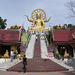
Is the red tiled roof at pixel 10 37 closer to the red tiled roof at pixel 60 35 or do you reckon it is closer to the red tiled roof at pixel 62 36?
the red tiled roof at pixel 62 36

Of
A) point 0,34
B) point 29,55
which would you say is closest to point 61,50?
point 29,55

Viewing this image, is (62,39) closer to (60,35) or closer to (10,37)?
(60,35)

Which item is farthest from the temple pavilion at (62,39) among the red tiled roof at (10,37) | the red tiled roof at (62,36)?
the red tiled roof at (10,37)

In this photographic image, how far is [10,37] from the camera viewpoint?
18.2 m

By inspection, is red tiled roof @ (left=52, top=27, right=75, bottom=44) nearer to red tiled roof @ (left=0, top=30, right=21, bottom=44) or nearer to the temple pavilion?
the temple pavilion

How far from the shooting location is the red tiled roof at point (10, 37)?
→ 1681 centimetres

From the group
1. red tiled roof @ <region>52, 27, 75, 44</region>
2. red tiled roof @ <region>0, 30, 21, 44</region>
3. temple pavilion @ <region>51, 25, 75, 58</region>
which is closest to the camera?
red tiled roof @ <region>0, 30, 21, 44</region>

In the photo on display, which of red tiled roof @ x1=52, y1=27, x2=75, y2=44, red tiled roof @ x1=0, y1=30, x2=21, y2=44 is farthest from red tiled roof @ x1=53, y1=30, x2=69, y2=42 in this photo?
red tiled roof @ x1=0, y1=30, x2=21, y2=44

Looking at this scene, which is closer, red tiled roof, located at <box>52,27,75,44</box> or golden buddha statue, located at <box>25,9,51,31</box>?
red tiled roof, located at <box>52,27,75,44</box>

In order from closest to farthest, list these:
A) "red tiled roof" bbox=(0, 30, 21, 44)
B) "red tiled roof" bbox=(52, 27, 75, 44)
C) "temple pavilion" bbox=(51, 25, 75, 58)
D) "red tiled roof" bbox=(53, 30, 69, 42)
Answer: "red tiled roof" bbox=(0, 30, 21, 44)
"temple pavilion" bbox=(51, 25, 75, 58)
"red tiled roof" bbox=(52, 27, 75, 44)
"red tiled roof" bbox=(53, 30, 69, 42)

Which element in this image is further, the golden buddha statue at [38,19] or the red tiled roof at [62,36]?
the golden buddha statue at [38,19]

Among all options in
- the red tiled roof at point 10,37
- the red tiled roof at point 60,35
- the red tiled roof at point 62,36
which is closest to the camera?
the red tiled roof at point 10,37

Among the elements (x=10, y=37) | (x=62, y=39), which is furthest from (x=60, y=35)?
(x=10, y=37)

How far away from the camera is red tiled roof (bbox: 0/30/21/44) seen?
1681 cm
